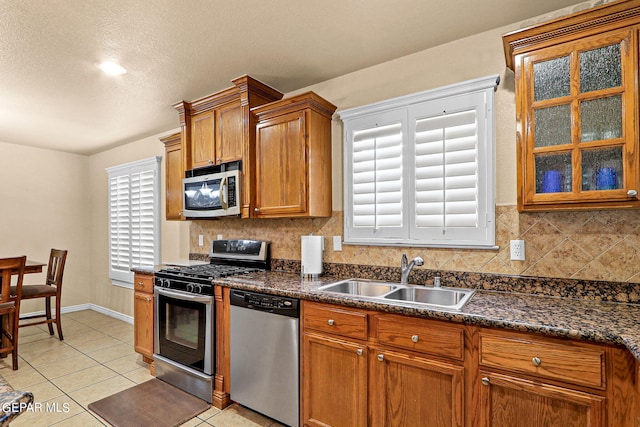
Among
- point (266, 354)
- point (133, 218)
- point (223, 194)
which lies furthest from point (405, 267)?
point (133, 218)

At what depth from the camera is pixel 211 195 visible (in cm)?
309

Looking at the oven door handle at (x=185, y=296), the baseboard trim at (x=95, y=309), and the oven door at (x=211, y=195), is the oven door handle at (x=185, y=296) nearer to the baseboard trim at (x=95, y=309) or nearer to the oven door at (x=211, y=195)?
the oven door at (x=211, y=195)

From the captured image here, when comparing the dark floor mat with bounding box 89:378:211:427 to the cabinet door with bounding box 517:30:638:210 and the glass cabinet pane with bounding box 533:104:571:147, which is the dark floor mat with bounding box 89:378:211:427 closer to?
the cabinet door with bounding box 517:30:638:210

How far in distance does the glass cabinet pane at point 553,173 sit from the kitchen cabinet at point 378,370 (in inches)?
33.4

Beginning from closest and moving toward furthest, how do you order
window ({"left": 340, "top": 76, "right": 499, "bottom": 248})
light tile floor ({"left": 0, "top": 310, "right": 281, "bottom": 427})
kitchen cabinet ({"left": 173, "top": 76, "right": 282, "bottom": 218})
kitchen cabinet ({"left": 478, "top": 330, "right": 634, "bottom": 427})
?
kitchen cabinet ({"left": 478, "top": 330, "right": 634, "bottom": 427})
window ({"left": 340, "top": 76, "right": 499, "bottom": 248})
light tile floor ({"left": 0, "top": 310, "right": 281, "bottom": 427})
kitchen cabinet ({"left": 173, "top": 76, "right": 282, "bottom": 218})

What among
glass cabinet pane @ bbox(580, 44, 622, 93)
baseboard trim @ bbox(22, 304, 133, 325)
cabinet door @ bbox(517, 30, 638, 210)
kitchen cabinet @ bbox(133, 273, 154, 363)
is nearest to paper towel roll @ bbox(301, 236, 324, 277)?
cabinet door @ bbox(517, 30, 638, 210)

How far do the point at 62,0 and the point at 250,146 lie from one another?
145cm

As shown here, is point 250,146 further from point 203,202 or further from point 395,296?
point 395,296

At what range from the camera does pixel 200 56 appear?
2490 mm

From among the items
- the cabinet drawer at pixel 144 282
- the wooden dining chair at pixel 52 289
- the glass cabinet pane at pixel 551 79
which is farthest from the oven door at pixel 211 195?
the glass cabinet pane at pixel 551 79

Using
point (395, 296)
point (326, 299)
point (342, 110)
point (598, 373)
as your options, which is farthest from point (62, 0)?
point (598, 373)

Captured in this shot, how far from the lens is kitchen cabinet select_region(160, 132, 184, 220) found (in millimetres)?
3617

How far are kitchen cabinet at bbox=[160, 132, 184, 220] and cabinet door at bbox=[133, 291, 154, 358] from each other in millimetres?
869

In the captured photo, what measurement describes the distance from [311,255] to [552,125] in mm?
1744
